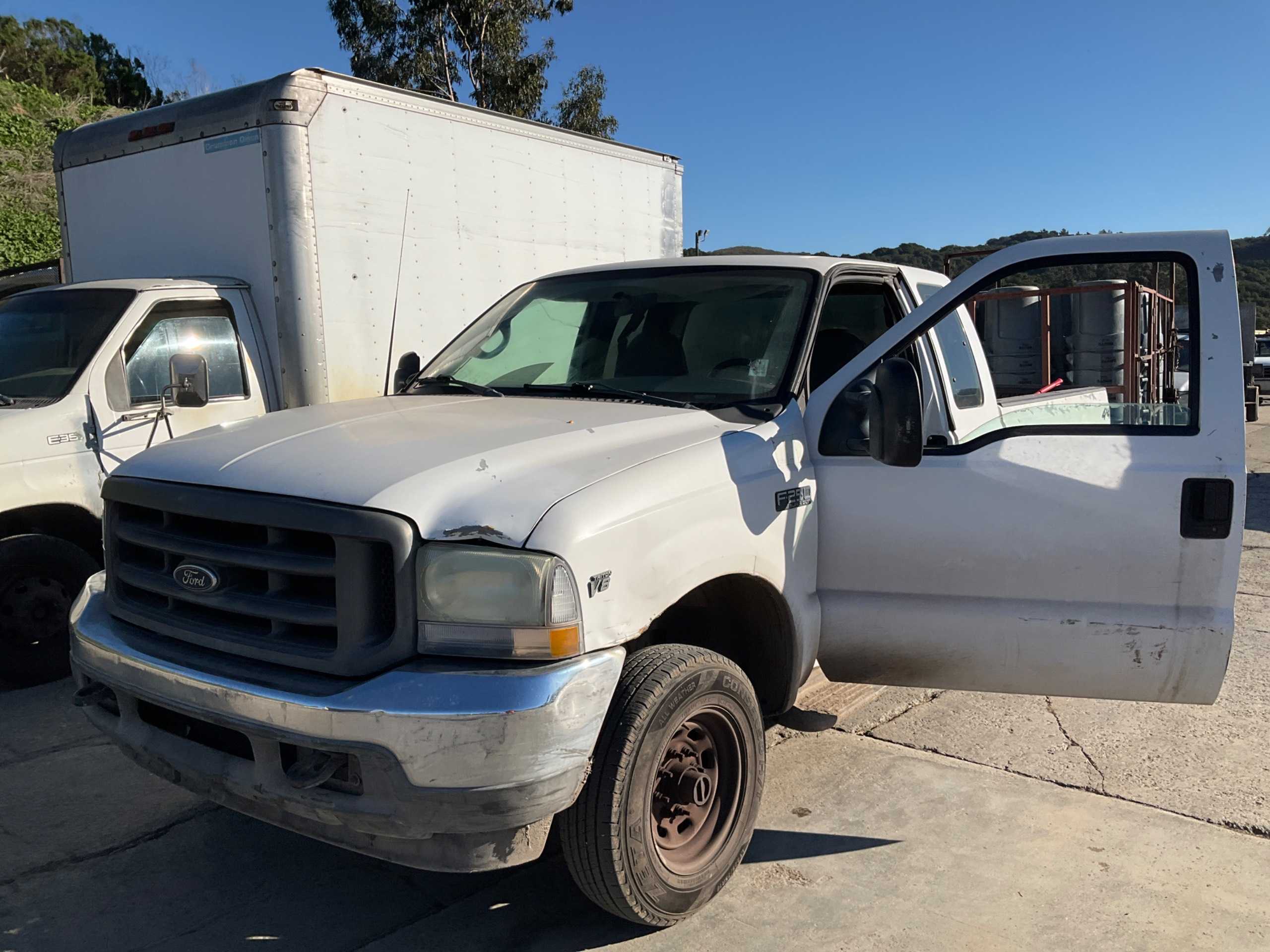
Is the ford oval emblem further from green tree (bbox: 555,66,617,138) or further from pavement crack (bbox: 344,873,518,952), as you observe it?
green tree (bbox: 555,66,617,138)

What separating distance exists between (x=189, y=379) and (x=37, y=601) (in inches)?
55.2

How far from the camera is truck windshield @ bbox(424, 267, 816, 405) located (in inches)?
146

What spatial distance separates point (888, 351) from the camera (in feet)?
11.4

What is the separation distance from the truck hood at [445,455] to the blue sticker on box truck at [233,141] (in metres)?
3.04

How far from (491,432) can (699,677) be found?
939 mm

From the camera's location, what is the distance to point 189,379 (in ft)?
16.1

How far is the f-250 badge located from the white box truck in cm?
235

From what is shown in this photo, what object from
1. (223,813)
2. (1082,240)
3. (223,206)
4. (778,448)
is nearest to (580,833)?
(778,448)

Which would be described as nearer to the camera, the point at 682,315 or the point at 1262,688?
the point at 682,315

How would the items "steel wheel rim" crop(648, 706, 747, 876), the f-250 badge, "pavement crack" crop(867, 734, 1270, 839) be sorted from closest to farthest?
"steel wheel rim" crop(648, 706, 747, 876), the f-250 badge, "pavement crack" crop(867, 734, 1270, 839)

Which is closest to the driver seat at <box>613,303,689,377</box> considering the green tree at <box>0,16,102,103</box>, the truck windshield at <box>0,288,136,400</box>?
the truck windshield at <box>0,288,136,400</box>

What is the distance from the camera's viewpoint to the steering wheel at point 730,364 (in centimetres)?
371

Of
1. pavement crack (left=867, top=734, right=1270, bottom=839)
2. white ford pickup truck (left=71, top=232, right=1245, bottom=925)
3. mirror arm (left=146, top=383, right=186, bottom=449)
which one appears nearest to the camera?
white ford pickup truck (left=71, top=232, right=1245, bottom=925)

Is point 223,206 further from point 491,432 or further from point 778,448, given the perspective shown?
point 778,448
